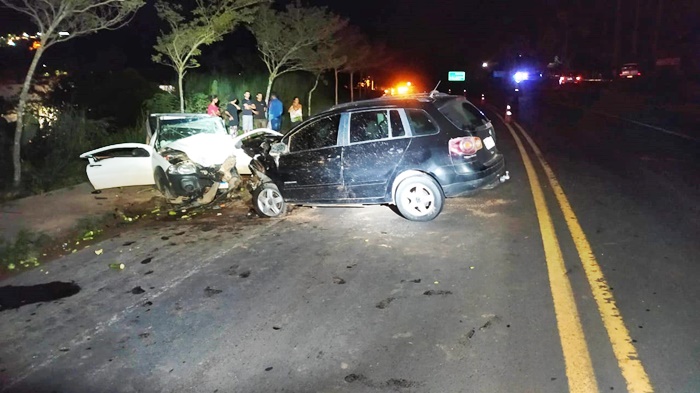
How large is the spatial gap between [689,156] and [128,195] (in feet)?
38.2

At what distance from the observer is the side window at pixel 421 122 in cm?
775

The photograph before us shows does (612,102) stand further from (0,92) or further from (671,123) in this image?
(0,92)

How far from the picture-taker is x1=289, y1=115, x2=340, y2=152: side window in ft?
26.9

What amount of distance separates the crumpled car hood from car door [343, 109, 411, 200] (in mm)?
3466

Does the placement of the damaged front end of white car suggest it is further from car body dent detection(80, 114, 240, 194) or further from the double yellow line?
the double yellow line

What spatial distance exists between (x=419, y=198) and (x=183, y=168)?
443cm

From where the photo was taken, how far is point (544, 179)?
10.6 m

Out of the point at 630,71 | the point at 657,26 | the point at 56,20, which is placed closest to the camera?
the point at 56,20

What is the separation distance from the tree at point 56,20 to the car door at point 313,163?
4719 mm

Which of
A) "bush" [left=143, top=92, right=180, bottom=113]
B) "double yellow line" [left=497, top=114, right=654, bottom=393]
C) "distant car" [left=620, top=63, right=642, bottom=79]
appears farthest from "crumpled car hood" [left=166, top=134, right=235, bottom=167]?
"distant car" [left=620, top=63, right=642, bottom=79]

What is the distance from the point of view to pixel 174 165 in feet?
32.9

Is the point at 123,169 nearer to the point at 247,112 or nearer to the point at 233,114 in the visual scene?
the point at 233,114

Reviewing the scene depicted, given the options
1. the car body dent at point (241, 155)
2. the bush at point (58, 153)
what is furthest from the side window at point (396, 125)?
the bush at point (58, 153)

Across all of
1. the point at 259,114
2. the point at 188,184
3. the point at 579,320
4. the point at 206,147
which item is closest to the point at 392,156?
the point at 579,320
